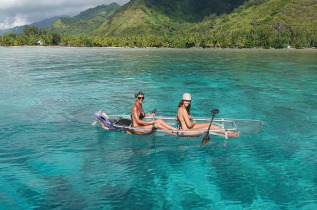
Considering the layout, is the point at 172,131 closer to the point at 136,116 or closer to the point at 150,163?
the point at 150,163

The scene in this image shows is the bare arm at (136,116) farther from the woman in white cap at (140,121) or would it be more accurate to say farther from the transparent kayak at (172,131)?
the transparent kayak at (172,131)

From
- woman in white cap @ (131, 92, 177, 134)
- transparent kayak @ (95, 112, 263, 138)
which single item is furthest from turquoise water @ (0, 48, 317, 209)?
woman in white cap @ (131, 92, 177, 134)

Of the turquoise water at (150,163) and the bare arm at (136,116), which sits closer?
the turquoise water at (150,163)

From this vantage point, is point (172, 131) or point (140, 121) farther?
point (140, 121)

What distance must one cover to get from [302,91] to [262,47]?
14830cm

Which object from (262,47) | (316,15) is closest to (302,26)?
(316,15)

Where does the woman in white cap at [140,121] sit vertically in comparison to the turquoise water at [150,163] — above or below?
above

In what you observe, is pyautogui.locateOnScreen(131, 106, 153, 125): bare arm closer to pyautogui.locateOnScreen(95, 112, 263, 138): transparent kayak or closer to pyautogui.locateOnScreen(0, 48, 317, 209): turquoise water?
pyautogui.locateOnScreen(95, 112, 263, 138): transparent kayak

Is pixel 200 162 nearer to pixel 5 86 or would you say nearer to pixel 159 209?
pixel 159 209

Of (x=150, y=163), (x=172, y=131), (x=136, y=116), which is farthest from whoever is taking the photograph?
(x=136, y=116)

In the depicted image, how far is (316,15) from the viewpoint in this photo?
196m

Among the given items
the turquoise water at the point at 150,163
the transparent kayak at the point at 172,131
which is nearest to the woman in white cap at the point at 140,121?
the transparent kayak at the point at 172,131

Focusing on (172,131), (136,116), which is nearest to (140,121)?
(136,116)

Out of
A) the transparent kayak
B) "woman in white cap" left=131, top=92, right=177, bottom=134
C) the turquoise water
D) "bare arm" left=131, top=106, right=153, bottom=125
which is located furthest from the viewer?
"bare arm" left=131, top=106, right=153, bottom=125
